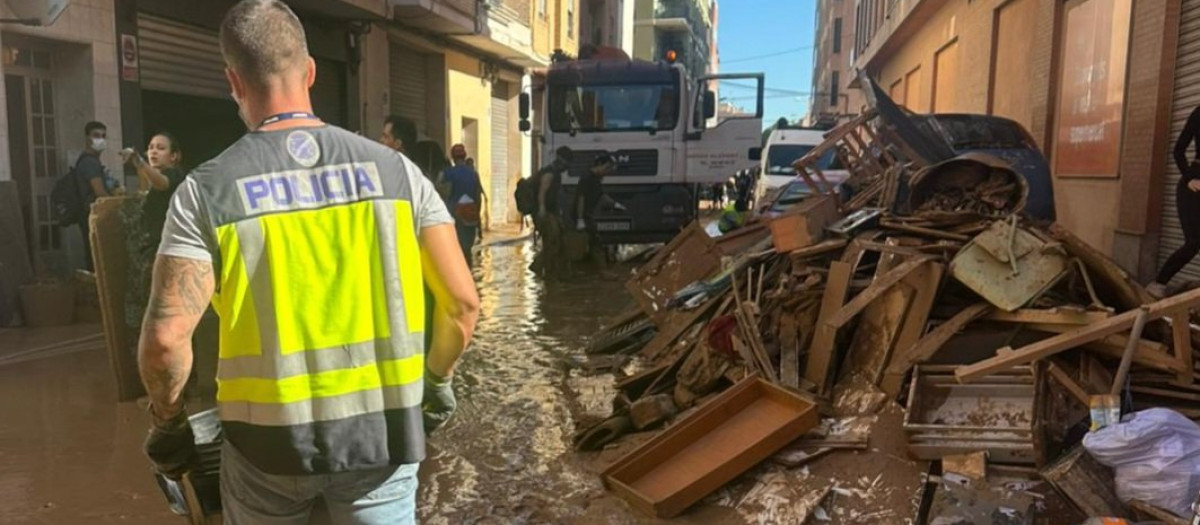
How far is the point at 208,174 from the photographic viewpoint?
178cm

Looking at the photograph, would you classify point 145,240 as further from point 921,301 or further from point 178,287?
point 921,301

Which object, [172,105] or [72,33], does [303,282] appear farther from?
[172,105]

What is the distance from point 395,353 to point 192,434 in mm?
530

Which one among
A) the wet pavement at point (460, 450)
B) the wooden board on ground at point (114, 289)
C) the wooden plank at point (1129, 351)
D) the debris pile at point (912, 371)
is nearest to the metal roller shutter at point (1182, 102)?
the debris pile at point (912, 371)

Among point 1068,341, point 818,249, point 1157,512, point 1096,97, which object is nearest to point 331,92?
point 818,249

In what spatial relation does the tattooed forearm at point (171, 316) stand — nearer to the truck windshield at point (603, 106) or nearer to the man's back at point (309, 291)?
the man's back at point (309, 291)

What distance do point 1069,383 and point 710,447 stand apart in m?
1.76

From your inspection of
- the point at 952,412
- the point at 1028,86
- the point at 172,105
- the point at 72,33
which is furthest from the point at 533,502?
the point at 1028,86

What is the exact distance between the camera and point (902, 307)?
4938 millimetres

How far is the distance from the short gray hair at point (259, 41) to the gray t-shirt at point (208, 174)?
0.46 ft

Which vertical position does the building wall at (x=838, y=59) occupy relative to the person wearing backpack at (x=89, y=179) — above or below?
above

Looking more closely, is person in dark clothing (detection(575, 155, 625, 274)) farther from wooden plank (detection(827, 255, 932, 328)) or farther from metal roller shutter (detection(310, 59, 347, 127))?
wooden plank (detection(827, 255, 932, 328))

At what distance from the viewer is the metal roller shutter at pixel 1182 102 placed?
25.7ft

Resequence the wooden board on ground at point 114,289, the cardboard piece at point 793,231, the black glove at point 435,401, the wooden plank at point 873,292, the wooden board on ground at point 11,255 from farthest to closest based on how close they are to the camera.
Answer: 1. the wooden board on ground at point 11,255
2. the cardboard piece at point 793,231
3. the wooden plank at point 873,292
4. the wooden board on ground at point 114,289
5. the black glove at point 435,401
